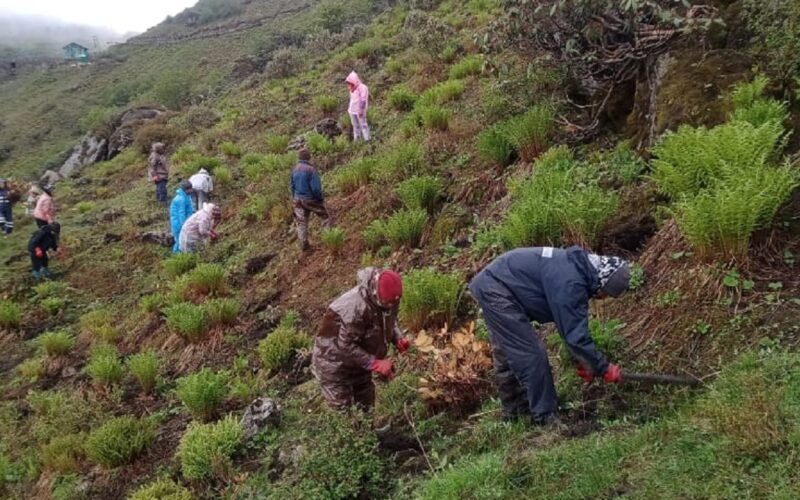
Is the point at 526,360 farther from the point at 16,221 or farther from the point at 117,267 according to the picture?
the point at 16,221

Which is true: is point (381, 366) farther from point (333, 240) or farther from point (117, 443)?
point (333, 240)

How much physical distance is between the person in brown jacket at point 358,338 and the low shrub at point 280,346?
2.00 m

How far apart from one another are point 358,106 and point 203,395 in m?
7.55

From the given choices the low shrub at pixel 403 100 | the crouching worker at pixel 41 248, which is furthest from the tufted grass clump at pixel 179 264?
the low shrub at pixel 403 100

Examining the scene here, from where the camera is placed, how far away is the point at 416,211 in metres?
7.91

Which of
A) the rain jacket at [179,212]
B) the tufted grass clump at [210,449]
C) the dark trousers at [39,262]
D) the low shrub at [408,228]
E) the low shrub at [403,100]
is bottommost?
the dark trousers at [39,262]

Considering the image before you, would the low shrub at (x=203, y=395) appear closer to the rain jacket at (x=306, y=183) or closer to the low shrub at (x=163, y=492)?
the low shrub at (x=163, y=492)

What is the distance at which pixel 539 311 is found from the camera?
418cm

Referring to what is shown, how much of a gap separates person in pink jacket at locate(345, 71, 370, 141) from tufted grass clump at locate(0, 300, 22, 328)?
6693 millimetres

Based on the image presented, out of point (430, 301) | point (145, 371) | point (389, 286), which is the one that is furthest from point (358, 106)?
point (389, 286)

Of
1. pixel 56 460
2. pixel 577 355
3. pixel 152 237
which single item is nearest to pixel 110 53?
pixel 152 237

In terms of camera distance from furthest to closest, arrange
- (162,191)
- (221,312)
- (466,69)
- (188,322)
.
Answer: (162,191) → (466,69) → (221,312) → (188,322)

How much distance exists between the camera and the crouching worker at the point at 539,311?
3871mm

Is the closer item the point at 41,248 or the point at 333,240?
the point at 333,240
